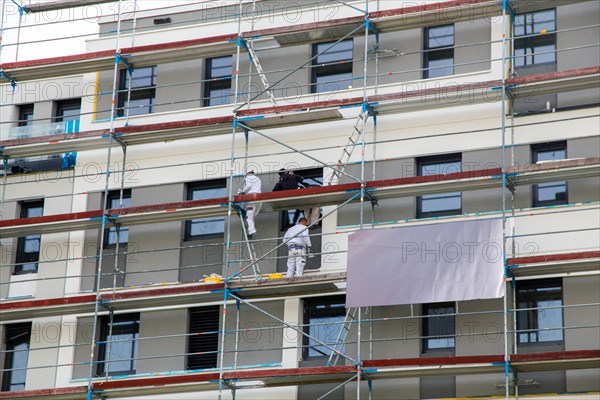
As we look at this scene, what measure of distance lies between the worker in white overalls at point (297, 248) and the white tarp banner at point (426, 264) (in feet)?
3.90

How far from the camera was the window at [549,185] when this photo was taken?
30812 millimetres

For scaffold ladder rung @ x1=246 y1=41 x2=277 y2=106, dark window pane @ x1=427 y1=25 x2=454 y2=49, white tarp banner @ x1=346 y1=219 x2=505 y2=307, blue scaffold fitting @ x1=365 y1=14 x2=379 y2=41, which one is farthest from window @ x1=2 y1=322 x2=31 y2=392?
dark window pane @ x1=427 y1=25 x2=454 y2=49

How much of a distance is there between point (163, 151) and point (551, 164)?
9.11m

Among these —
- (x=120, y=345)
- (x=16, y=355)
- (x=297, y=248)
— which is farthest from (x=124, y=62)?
(x=16, y=355)

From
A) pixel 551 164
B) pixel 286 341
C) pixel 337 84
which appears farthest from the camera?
pixel 337 84

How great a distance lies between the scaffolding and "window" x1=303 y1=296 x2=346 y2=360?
0.64ft

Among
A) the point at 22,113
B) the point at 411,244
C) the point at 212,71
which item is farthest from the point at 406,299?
the point at 22,113

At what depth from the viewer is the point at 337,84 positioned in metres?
33.7

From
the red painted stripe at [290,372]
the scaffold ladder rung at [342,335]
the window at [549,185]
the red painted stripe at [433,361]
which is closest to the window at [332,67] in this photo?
the window at [549,185]

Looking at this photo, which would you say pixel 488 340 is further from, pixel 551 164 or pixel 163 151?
pixel 163 151

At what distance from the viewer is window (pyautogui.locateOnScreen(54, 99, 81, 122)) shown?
35875 mm

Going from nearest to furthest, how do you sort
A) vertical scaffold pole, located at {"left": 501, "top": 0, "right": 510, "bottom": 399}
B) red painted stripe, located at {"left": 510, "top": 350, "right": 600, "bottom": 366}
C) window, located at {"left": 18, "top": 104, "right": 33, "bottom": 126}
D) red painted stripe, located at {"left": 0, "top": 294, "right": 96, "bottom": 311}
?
1. red painted stripe, located at {"left": 510, "top": 350, "right": 600, "bottom": 366}
2. vertical scaffold pole, located at {"left": 501, "top": 0, "right": 510, "bottom": 399}
3. red painted stripe, located at {"left": 0, "top": 294, "right": 96, "bottom": 311}
4. window, located at {"left": 18, "top": 104, "right": 33, "bottom": 126}

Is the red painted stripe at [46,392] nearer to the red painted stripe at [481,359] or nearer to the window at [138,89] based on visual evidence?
the red painted stripe at [481,359]

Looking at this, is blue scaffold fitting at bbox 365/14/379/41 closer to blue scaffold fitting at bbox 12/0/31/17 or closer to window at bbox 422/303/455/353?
window at bbox 422/303/455/353
